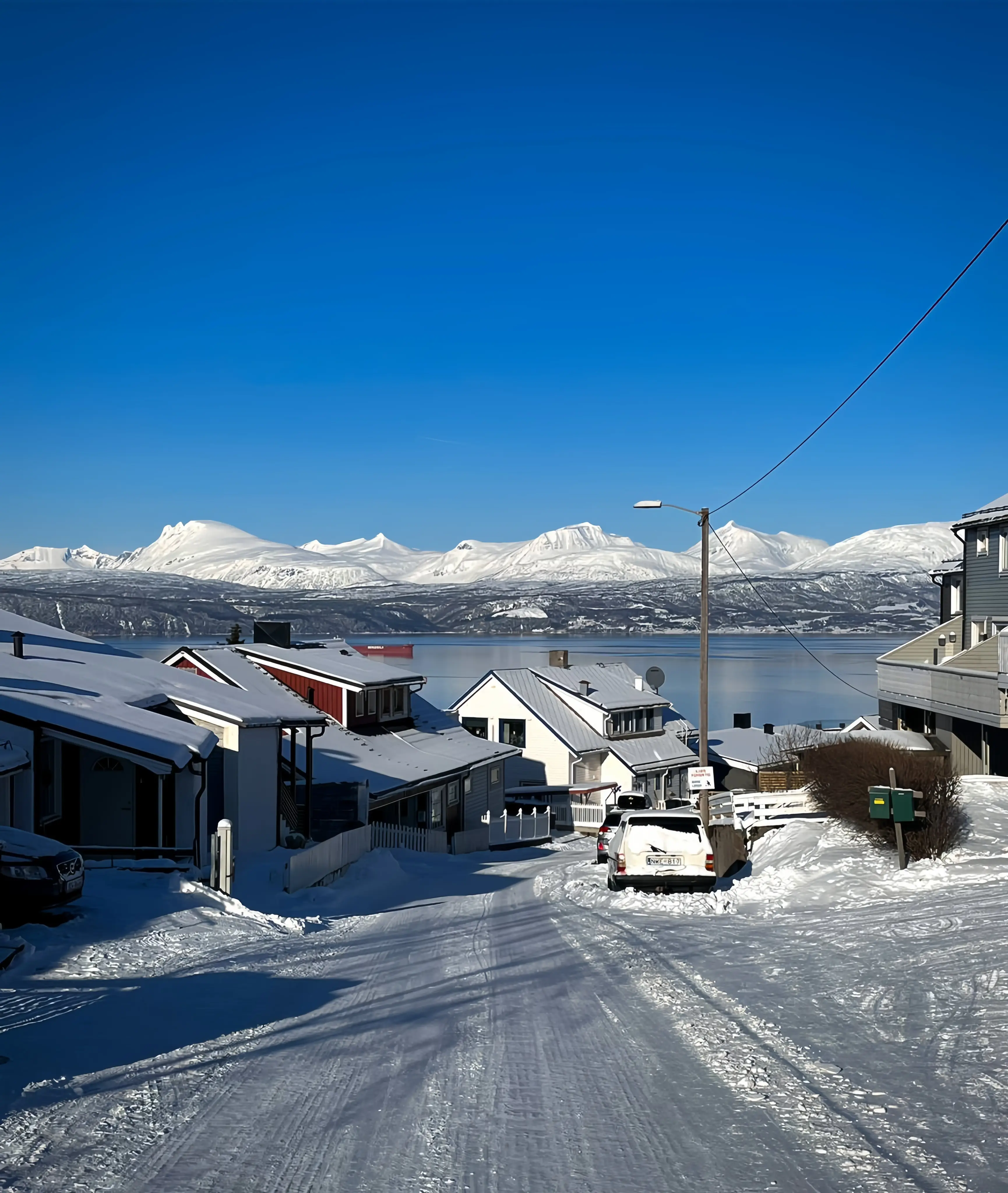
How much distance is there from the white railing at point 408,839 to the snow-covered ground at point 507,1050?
42.9 ft

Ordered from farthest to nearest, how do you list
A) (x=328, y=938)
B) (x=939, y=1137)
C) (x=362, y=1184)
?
(x=328, y=938) → (x=939, y=1137) → (x=362, y=1184)

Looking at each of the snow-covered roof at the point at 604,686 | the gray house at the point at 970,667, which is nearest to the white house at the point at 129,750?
the gray house at the point at 970,667

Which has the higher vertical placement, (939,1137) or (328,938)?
(939,1137)

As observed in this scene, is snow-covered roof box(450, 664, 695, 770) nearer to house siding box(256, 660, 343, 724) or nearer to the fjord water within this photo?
the fjord water

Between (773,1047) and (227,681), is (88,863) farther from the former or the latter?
(227,681)

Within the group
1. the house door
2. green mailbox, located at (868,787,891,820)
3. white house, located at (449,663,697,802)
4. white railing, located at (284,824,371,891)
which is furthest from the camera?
white house, located at (449,663,697,802)

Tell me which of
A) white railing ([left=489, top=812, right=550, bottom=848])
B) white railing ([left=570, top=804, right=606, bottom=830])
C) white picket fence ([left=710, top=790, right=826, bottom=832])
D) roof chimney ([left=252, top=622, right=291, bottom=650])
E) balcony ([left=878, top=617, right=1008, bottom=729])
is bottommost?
white railing ([left=570, top=804, right=606, bottom=830])

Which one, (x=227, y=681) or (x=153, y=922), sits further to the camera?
(x=227, y=681)

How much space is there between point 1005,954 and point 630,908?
600 centimetres

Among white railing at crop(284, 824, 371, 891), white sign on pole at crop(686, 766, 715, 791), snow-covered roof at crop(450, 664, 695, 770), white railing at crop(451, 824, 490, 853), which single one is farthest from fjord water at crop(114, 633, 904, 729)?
white railing at crop(284, 824, 371, 891)

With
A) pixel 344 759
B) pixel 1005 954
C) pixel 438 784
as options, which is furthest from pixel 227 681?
pixel 1005 954

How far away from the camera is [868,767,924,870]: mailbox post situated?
15.7m

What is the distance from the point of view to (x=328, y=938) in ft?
41.4

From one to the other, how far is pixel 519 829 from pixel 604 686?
62.1ft
